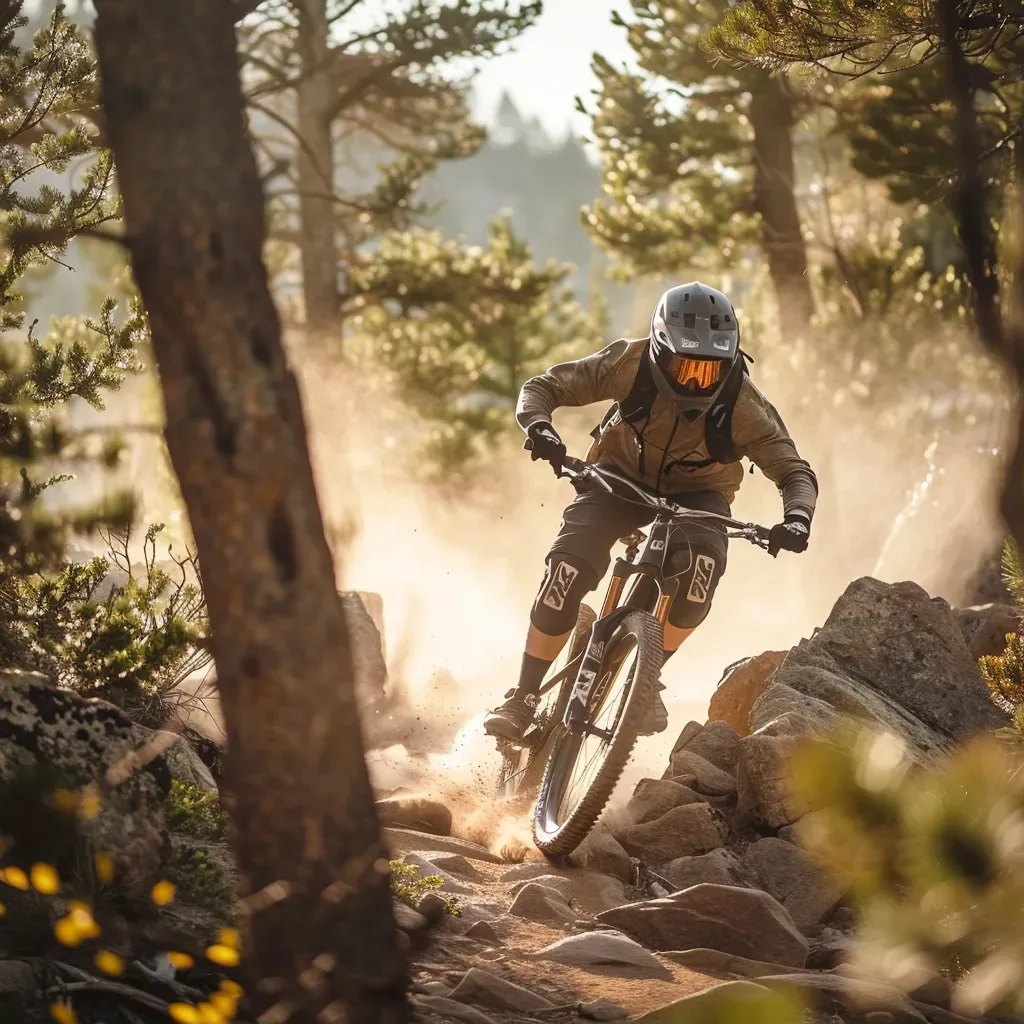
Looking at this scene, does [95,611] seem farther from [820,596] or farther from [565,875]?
[820,596]

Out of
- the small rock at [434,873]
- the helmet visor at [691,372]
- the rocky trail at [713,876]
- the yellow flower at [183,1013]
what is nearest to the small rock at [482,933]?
the rocky trail at [713,876]

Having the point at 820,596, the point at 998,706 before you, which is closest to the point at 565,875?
the point at 998,706

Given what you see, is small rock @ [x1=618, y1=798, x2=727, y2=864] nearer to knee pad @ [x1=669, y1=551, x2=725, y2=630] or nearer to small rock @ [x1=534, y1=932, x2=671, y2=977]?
knee pad @ [x1=669, y1=551, x2=725, y2=630]

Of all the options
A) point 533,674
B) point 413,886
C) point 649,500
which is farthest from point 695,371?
point 413,886

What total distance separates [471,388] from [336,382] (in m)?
3.82

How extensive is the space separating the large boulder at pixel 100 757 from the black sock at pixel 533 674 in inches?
96.6

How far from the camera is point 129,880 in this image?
3742 mm

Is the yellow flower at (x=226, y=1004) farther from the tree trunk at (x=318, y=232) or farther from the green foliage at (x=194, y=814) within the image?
the tree trunk at (x=318, y=232)

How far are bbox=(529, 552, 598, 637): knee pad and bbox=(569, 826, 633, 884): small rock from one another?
3.43 feet

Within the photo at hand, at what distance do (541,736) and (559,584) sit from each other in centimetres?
79

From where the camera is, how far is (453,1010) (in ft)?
11.7

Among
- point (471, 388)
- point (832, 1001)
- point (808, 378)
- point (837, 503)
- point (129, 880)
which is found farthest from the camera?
point (471, 388)

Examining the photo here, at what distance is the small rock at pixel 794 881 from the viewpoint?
5.60 metres

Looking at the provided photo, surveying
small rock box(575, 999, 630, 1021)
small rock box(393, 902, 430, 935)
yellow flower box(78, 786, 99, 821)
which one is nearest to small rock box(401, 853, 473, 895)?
small rock box(393, 902, 430, 935)
